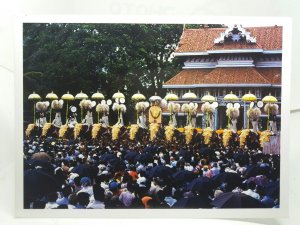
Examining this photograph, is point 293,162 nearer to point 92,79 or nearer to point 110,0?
point 92,79

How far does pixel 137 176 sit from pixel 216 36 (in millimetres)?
1014

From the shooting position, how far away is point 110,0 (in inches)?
88.7

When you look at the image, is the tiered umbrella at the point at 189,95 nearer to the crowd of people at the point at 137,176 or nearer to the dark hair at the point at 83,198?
the crowd of people at the point at 137,176

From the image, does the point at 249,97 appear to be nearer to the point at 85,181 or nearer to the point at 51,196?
the point at 85,181

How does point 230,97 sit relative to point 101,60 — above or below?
below

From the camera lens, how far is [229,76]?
2.35m

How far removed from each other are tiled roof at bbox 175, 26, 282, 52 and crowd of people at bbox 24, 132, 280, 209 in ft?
2.04

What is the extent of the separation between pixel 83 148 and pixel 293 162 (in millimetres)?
1344

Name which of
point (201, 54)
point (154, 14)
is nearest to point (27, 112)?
point (154, 14)

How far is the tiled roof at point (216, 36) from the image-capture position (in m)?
2.30

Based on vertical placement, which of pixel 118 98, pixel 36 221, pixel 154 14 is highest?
pixel 154 14

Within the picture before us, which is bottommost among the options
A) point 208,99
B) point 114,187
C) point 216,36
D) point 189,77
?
point 114,187

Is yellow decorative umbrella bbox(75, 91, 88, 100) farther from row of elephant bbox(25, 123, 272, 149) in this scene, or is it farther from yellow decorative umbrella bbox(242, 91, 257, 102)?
yellow decorative umbrella bbox(242, 91, 257, 102)

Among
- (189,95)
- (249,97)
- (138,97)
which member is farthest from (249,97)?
(138,97)
